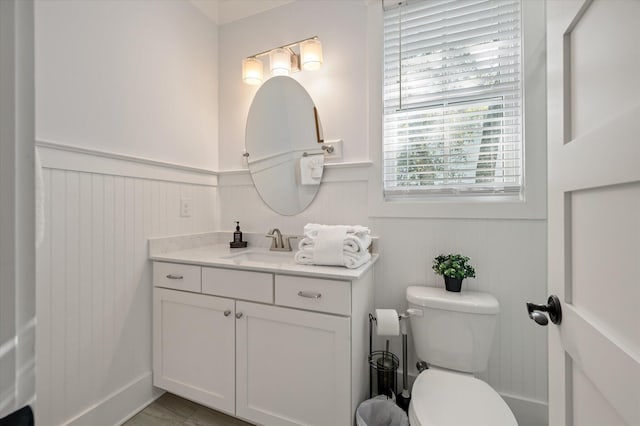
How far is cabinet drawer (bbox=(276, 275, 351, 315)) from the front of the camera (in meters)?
1.13

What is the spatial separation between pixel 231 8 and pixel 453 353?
8.46 ft

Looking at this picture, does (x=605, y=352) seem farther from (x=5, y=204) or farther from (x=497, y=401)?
(x=5, y=204)

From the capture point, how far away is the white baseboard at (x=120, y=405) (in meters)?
1.28

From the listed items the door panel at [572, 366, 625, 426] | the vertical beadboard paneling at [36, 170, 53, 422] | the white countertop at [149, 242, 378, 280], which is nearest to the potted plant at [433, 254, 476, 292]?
the white countertop at [149, 242, 378, 280]

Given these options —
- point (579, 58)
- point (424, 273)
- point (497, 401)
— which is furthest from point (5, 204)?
point (424, 273)

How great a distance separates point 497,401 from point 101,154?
2007 mm

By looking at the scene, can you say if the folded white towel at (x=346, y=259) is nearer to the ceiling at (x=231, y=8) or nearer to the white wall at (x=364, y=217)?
the white wall at (x=364, y=217)

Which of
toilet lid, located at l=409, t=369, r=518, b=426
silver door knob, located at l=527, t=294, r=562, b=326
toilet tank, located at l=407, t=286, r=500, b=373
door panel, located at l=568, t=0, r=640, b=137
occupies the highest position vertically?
door panel, located at l=568, t=0, r=640, b=137

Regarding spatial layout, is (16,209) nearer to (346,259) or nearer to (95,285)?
(346,259)

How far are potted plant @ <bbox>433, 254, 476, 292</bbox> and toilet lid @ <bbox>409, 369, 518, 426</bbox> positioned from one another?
40cm

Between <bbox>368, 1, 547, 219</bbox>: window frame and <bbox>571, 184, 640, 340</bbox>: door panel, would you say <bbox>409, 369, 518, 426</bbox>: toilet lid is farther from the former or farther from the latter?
<bbox>368, 1, 547, 219</bbox>: window frame

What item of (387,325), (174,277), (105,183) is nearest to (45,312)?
(174,277)

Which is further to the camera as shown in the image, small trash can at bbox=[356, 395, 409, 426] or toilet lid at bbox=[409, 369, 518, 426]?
small trash can at bbox=[356, 395, 409, 426]

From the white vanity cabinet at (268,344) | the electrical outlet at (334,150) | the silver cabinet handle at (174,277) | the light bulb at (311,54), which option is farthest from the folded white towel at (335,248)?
the light bulb at (311,54)
